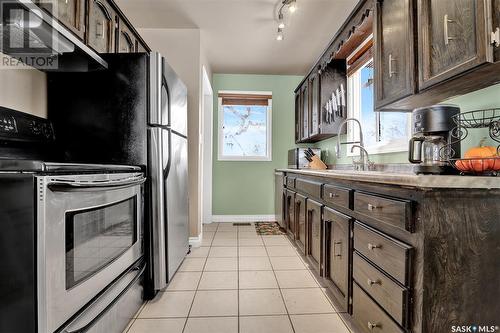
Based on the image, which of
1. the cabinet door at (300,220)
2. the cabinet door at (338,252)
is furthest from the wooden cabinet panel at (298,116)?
the cabinet door at (338,252)

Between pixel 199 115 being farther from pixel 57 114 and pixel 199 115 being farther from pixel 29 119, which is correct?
pixel 29 119

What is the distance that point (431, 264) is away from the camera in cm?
92

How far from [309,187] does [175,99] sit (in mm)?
1451

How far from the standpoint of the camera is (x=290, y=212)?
328 cm

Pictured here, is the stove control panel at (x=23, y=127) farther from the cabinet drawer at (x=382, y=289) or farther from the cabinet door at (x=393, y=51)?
the cabinet door at (x=393, y=51)

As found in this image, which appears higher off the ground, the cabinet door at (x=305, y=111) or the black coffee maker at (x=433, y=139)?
the cabinet door at (x=305, y=111)

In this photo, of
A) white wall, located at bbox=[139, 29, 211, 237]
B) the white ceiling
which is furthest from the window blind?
white wall, located at bbox=[139, 29, 211, 237]

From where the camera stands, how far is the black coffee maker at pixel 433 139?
4.08ft

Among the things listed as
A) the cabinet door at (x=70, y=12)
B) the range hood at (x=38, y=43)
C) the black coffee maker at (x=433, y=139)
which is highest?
the cabinet door at (x=70, y=12)

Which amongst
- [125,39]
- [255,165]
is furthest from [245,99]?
[125,39]

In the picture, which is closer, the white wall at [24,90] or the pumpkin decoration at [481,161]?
the pumpkin decoration at [481,161]

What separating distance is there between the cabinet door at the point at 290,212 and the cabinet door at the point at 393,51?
1.63 meters

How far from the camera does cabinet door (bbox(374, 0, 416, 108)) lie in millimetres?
1462

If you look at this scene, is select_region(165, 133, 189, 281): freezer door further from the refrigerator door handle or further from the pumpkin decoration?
the pumpkin decoration
